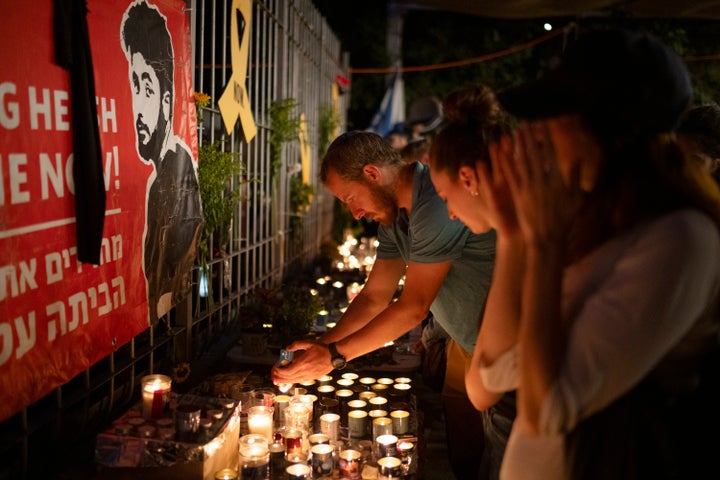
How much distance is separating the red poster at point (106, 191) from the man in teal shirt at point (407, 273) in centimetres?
76

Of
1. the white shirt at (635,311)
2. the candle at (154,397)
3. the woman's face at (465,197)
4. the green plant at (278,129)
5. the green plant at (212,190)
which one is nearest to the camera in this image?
the white shirt at (635,311)

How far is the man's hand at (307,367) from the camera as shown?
9.39 ft

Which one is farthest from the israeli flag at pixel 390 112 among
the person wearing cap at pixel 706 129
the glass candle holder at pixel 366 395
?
the glass candle holder at pixel 366 395

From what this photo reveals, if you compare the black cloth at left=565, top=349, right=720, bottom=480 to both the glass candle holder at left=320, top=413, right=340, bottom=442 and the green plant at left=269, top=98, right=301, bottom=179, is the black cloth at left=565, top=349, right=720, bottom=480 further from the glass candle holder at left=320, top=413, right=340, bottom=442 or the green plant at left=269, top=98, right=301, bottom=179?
the green plant at left=269, top=98, right=301, bottom=179

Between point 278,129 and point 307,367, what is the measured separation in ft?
11.6

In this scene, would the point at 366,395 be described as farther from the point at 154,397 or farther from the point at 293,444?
the point at 154,397

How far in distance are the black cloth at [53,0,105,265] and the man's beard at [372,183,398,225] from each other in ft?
4.15

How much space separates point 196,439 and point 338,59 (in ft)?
31.4

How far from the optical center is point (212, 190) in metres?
3.85

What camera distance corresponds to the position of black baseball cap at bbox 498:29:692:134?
136cm

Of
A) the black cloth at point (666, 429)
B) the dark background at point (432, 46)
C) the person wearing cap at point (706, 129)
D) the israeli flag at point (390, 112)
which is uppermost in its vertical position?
the dark background at point (432, 46)

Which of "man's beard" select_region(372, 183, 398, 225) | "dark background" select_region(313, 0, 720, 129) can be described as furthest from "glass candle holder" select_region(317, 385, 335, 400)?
"dark background" select_region(313, 0, 720, 129)

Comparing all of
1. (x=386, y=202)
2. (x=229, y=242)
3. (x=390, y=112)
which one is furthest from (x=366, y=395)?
(x=390, y=112)

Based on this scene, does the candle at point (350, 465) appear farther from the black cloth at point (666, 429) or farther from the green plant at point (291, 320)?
the green plant at point (291, 320)
